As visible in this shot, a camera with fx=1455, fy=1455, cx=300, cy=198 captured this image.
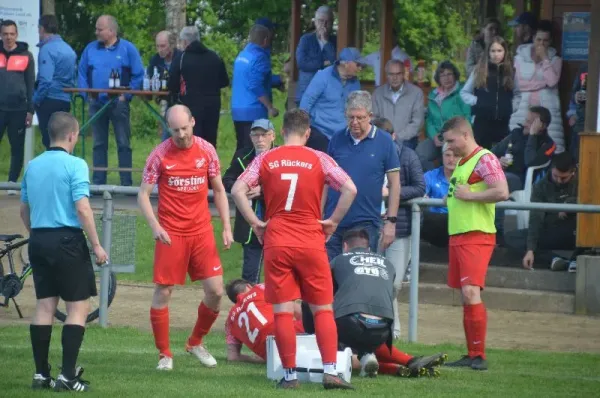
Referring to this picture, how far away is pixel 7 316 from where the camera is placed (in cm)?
1363

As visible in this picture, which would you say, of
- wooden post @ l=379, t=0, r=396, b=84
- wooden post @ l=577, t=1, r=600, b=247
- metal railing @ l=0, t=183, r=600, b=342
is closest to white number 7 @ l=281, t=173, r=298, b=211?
metal railing @ l=0, t=183, r=600, b=342

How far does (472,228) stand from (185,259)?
7.22 feet

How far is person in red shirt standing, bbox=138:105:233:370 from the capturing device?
10.4 metres

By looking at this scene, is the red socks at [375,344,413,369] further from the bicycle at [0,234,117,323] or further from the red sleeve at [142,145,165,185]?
the bicycle at [0,234,117,323]

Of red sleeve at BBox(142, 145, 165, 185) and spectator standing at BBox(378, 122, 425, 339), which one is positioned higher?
red sleeve at BBox(142, 145, 165, 185)

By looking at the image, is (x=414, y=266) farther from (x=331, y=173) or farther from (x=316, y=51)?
(x=316, y=51)

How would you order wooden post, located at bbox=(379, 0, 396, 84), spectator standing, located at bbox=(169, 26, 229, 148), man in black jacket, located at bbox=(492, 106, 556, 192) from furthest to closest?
wooden post, located at bbox=(379, 0, 396, 84)
spectator standing, located at bbox=(169, 26, 229, 148)
man in black jacket, located at bbox=(492, 106, 556, 192)

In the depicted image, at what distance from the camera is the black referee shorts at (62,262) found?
937cm

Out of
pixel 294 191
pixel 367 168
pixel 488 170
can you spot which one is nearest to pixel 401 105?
pixel 367 168

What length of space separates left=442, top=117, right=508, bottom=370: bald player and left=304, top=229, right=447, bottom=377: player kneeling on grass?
63 cm

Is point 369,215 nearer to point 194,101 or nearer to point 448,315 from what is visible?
point 448,315

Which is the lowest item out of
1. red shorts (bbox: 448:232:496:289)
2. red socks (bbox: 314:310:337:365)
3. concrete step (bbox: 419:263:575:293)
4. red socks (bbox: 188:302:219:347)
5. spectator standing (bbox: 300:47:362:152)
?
concrete step (bbox: 419:263:575:293)

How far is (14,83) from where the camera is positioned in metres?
18.7

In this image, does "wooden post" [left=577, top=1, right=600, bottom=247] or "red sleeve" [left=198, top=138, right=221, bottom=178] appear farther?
"wooden post" [left=577, top=1, right=600, bottom=247]
